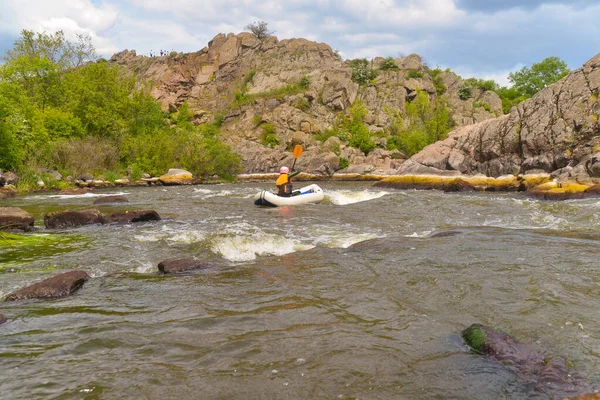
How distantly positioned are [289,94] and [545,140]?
148ft

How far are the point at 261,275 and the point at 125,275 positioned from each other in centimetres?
206

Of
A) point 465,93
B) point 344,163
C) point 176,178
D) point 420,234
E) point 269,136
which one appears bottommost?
point 420,234

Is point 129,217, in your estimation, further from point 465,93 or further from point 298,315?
point 465,93

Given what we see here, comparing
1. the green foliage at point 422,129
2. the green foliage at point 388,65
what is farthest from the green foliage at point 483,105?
the green foliage at point 388,65

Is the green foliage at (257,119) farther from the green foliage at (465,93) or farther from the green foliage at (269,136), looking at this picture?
the green foliage at (465,93)

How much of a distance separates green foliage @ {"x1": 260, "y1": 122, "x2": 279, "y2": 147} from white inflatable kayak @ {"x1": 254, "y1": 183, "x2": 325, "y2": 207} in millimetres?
37825

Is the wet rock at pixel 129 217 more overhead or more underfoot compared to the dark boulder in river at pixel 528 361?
more overhead

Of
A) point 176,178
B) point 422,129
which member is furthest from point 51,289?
point 422,129

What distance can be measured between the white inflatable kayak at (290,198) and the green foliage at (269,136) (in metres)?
37.8

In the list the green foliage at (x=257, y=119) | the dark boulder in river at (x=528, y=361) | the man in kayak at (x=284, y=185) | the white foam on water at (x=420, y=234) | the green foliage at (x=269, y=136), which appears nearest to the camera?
the dark boulder in river at (x=528, y=361)

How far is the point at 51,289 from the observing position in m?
5.10

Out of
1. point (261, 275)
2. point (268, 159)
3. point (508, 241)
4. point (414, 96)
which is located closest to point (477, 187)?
point (508, 241)

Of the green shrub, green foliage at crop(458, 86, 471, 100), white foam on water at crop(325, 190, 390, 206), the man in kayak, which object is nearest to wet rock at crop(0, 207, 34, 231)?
the man in kayak

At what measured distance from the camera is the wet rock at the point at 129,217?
1123cm
